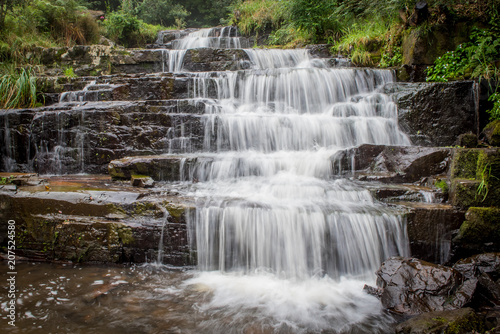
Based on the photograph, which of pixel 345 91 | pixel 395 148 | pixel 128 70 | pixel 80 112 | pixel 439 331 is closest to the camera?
pixel 439 331

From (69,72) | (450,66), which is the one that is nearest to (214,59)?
(69,72)

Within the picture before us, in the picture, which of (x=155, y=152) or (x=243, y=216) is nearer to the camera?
(x=243, y=216)

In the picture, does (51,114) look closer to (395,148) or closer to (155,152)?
(155,152)

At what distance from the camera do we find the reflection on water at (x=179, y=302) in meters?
2.99

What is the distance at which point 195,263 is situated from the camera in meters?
4.20

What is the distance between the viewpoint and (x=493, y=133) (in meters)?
5.79

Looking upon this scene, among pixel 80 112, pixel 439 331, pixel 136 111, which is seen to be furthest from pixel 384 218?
pixel 80 112

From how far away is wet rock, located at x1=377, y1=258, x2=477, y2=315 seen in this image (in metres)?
3.17

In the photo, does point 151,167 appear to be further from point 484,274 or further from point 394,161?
point 484,274

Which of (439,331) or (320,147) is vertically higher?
(320,147)

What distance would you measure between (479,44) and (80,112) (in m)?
9.24

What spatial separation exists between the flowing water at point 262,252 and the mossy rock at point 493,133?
155 cm

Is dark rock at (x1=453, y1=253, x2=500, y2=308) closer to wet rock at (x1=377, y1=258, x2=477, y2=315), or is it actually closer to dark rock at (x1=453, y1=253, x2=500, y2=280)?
dark rock at (x1=453, y1=253, x2=500, y2=280)

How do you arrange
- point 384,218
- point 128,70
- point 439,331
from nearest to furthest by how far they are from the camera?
1. point 439,331
2. point 384,218
3. point 128,70
